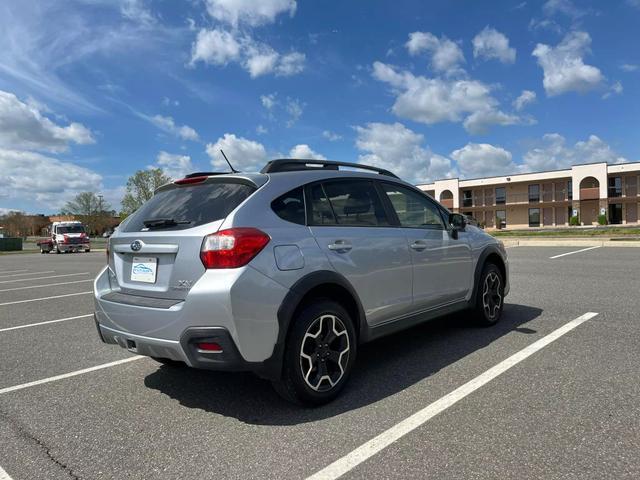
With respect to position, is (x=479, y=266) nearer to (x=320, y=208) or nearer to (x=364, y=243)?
(x=364, y=243)

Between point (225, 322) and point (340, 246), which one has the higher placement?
point (340, 246)

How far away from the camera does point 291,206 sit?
3400 millimetres

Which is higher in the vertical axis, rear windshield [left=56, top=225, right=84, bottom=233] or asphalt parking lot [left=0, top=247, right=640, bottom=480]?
rear windshield [left=56, top=225, right=84, bottom=233]

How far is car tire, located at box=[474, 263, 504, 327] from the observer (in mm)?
5223

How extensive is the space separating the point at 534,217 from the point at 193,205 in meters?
63.7

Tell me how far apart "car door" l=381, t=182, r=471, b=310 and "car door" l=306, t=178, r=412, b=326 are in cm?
17

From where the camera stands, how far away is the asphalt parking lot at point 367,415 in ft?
8.29

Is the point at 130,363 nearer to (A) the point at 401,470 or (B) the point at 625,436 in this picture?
(A) the point at 401,470

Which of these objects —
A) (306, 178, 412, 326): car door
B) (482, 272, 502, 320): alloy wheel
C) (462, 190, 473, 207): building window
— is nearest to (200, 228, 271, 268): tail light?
(306, 178, 412, 326): car door

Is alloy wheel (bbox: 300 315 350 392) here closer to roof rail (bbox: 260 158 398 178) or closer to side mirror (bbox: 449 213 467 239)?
roof rail (bbox: 260 158 398 178)

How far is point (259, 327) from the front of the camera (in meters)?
2.96

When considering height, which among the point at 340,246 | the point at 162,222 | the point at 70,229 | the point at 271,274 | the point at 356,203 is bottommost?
the point at 271,274

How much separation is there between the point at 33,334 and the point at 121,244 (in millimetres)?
3372

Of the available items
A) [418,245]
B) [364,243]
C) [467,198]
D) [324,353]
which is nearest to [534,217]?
[467,198]
